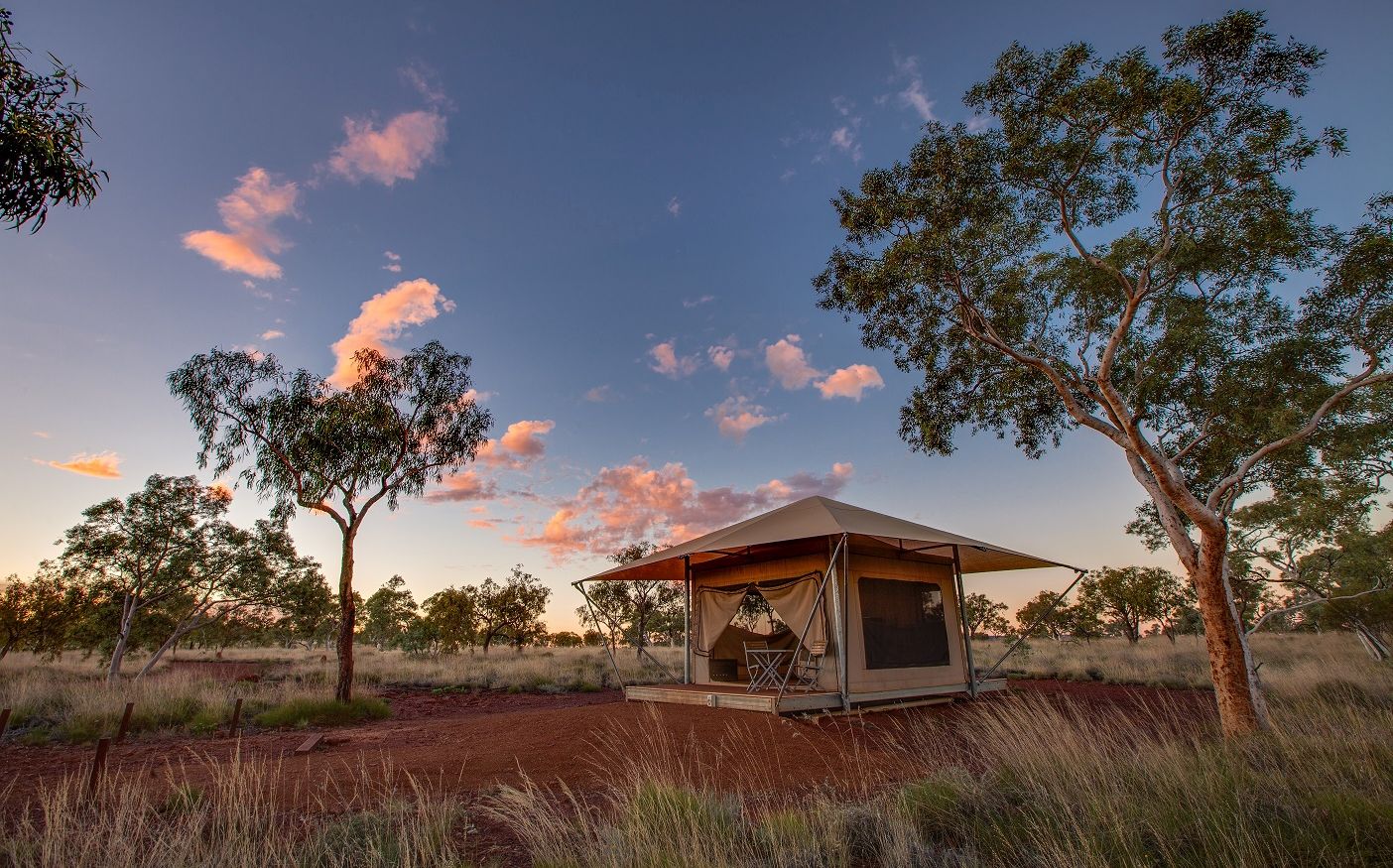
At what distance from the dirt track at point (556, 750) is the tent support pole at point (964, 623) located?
1205 millimetres

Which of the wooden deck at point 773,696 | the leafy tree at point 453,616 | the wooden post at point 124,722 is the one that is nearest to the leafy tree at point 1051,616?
the wooden deck at point 773,696

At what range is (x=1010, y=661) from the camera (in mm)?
21375

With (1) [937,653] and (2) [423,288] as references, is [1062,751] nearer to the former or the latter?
(1) [937,653]

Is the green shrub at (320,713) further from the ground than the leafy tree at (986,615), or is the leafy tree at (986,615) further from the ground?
the green shrub at (320,713)

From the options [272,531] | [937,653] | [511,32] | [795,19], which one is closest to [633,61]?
[511,32]

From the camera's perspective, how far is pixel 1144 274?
7.70 metres

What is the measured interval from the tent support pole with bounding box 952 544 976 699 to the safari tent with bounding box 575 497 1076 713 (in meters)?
0.03

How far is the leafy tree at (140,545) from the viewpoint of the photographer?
15211mm

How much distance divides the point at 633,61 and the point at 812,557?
33.8 feet

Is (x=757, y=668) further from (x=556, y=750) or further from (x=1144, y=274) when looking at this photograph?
(x=1144, y=274)

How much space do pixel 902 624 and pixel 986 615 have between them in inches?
1207

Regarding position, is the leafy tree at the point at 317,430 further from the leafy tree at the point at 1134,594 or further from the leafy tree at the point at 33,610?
the leafy tree at the point at 1134,594

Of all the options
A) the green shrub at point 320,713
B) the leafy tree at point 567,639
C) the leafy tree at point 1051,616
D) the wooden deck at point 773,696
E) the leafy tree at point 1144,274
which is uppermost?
the leafy tree at point 1144,274

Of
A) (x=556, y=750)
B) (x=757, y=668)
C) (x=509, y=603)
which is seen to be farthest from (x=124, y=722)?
(x=509, y=603)
